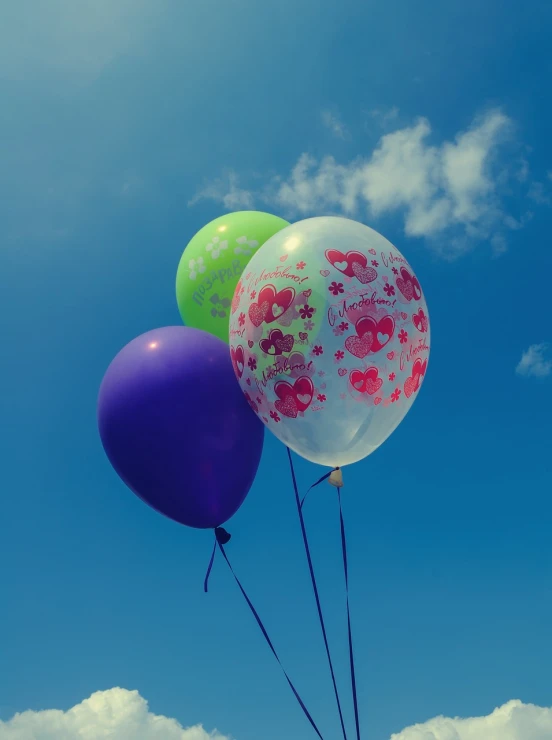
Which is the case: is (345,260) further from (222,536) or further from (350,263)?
(222,536)

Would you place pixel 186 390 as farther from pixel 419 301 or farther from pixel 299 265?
pixel 419 301

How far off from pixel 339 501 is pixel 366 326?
190 centimetres

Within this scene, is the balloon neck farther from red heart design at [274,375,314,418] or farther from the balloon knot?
the balloon knot

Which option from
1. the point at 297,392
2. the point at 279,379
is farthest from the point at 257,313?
the point at 297,392

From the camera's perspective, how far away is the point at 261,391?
554cm

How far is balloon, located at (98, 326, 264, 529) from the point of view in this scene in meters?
5.52

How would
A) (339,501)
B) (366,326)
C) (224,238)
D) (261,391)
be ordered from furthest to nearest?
(224,238) → (339,501) → (261,391) → (366,326)

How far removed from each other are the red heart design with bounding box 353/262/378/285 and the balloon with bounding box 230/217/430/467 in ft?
0.03

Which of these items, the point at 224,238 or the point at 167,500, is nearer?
the point at 167,500

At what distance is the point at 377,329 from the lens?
5211 mm

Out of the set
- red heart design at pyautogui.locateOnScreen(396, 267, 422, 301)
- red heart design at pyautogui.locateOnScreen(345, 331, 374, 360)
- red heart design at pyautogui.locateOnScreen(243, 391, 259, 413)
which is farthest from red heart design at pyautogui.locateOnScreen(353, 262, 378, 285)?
red heart design at pyautogui.locateOnScreen(243, 391, 259, 413)

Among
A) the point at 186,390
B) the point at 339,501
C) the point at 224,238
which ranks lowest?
the point at 339,501

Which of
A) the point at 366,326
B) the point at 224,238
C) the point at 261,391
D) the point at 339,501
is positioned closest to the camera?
the point at 366,326

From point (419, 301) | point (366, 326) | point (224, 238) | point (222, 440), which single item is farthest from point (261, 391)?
point (224, 238)
